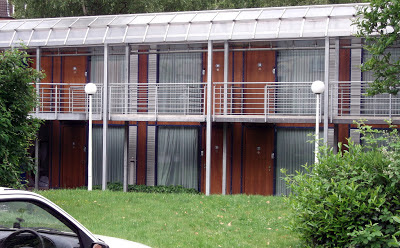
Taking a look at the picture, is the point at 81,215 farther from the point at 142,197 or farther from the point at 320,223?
the point at 320,223

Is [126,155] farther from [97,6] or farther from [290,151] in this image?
[97,6]

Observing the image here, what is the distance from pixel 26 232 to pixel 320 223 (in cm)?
502

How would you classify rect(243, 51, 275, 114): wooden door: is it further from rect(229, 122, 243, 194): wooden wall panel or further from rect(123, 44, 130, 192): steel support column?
rect(123, 44, 130, 192): steel support column

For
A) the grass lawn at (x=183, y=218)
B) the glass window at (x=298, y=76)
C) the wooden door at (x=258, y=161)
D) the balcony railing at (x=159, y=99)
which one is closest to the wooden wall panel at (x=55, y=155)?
the balcony railing at (x=159, y=99)

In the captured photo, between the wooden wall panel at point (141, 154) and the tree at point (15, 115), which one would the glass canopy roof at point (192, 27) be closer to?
the wooden wall panel at point (141, 154)

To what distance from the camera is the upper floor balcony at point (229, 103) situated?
57.9 feet

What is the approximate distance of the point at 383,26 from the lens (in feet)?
40.2

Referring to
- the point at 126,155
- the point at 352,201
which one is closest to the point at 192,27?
the point at 126,155

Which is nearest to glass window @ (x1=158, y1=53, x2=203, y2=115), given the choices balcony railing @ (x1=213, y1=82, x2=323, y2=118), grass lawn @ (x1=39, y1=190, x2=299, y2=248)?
balcony railing @ (x1=213, y1=82, x2=323, y2=118)

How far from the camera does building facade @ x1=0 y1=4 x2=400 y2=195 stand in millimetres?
17984

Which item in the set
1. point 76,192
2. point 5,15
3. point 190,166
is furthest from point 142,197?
point 5,15

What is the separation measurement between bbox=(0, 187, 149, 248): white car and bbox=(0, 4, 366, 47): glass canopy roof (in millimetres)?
13265

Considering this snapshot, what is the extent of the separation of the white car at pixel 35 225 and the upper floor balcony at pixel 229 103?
1340cm

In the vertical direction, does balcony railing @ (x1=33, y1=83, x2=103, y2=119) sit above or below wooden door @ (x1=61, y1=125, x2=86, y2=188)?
above
